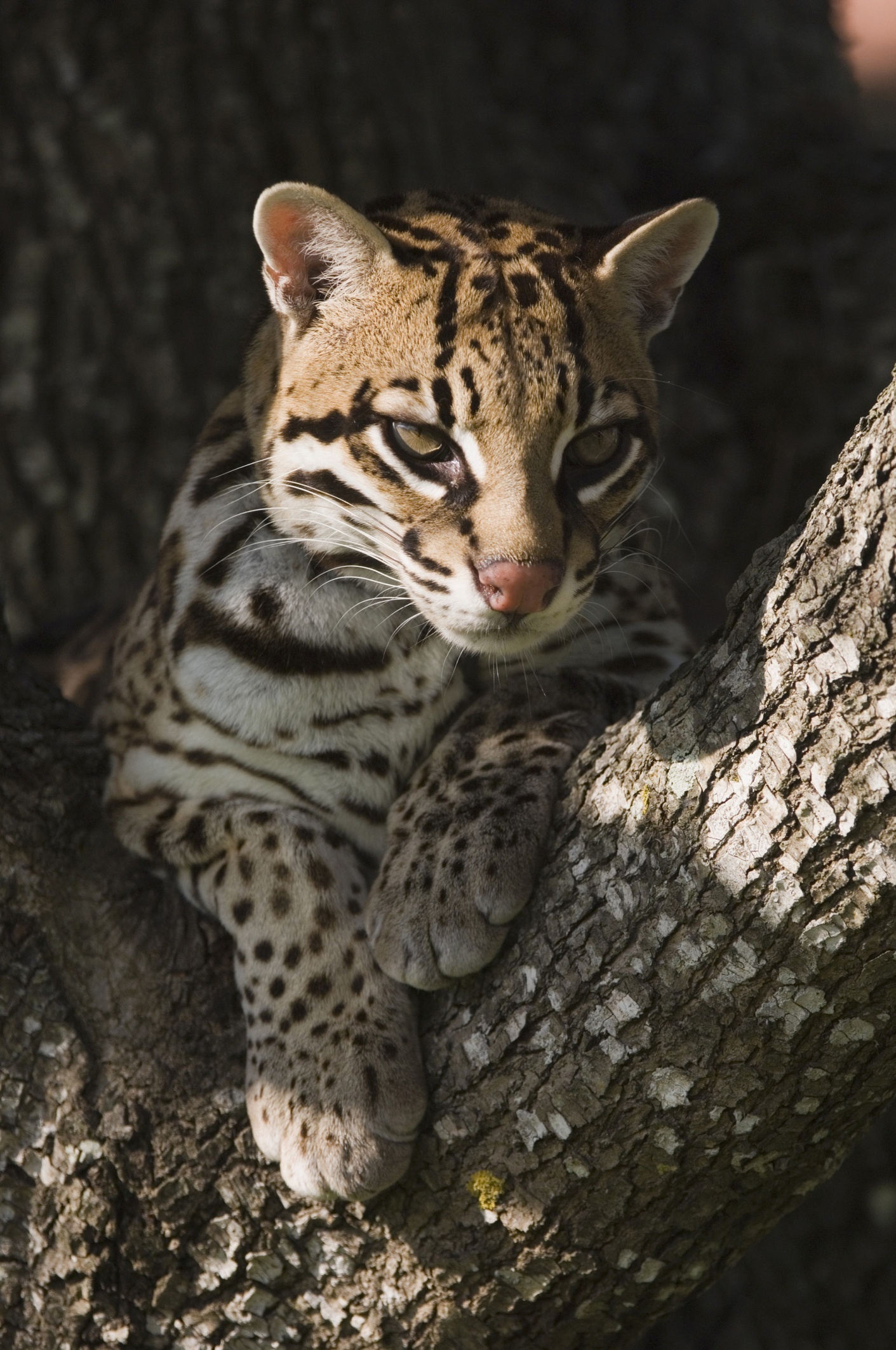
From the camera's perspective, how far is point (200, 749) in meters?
3.26

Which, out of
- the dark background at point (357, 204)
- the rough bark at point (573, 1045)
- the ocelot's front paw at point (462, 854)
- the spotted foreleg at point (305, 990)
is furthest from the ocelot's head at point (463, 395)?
the dark background at point (357, 204)

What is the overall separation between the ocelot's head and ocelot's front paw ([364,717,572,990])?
10.9 inches

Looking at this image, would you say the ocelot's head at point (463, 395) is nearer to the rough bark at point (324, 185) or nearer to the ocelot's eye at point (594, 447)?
the ocelot's eye at point (594, 447)

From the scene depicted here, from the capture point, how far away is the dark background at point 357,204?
457cm

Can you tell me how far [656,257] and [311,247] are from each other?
741 millimetres

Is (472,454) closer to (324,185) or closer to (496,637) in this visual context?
(496,637)

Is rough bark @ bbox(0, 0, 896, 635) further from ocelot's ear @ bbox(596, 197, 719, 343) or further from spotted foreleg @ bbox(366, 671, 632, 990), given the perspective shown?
spotted foreleg @ bbox(366, 671, 632, 990)

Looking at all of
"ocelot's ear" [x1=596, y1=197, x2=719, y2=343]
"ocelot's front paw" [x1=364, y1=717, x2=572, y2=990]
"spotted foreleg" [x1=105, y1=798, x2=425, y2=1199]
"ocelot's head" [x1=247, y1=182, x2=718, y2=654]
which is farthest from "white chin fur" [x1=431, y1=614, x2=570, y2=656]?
"ocelot's ear" [x1=596, y1=197, x2=719, y2=343]

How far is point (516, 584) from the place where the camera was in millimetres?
2660

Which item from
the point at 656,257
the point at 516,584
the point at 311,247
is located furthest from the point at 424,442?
the point at 656,257

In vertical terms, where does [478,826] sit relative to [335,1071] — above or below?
above

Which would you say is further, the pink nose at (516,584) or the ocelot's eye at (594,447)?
the ocelot's eye at (594,447)

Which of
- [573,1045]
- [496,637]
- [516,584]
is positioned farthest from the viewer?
[496,637]

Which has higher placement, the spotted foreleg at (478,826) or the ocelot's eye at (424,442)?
the ocelot's eye at (424,442)
